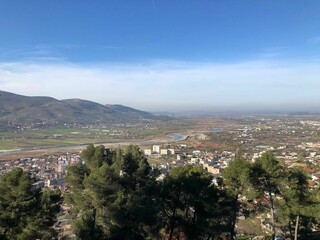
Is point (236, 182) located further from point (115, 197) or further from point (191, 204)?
point (115, 197)

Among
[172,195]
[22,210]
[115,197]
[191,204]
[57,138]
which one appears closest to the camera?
[22,210]

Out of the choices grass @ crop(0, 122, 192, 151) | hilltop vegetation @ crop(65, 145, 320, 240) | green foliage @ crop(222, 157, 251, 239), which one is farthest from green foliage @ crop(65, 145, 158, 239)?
grass @ crop(0, 122, 192, 151)

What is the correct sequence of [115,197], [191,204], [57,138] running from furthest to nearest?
1. [57,138]
2. [191,204]
3. [115,197]

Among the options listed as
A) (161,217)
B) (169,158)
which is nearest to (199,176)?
(161,217)

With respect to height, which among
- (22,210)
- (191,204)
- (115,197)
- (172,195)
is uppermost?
(115,197)

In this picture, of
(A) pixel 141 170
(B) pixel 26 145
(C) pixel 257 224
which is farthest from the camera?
(B) pixel 26 145

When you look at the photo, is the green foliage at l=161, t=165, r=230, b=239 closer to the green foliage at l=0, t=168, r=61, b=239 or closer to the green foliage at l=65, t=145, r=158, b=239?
the green foliage at l=65, t=145, r=158, b=239

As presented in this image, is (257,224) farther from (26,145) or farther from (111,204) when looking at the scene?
(26,145)

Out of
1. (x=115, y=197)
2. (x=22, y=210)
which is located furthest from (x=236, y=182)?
(x=22, y=210)

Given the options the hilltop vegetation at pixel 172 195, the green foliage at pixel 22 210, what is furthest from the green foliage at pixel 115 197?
the green foliage at pixel 22 210
